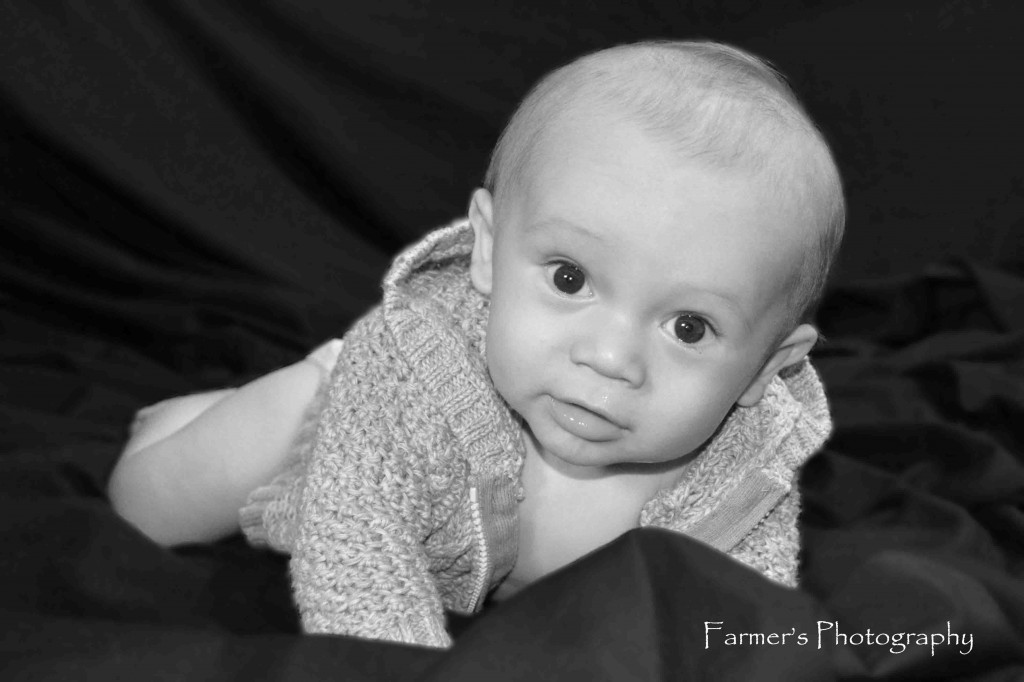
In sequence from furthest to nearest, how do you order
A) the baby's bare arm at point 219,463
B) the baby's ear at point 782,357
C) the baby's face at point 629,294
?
the baby's bare arm at point 219,463, the baby's ear at point 782,357, the baby's face at point 629,294

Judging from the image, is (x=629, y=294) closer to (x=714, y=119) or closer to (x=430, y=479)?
(x=714, y=119)

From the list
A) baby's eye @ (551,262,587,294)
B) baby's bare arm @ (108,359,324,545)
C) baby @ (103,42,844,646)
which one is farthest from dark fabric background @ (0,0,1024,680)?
baby's eye @ (551,262,587,294)

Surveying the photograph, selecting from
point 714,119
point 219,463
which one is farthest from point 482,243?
point 219,463

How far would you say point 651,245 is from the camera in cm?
97

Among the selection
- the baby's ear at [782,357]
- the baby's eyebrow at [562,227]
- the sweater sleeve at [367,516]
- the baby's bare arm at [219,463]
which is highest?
the baby's eyebrow at [562,227]

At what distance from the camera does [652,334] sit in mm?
1003

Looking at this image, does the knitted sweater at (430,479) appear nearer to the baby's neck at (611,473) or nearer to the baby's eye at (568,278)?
the baby's neck at (611,473)

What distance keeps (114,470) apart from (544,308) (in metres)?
0.64

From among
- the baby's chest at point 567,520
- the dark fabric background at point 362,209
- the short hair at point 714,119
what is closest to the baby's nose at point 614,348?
the short hair at point 714,119

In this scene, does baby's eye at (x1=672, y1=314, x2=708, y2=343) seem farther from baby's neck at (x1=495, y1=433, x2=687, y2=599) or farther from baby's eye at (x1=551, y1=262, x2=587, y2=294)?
baby's neck at (x1=495, y1=433, x2=687, y2=599)

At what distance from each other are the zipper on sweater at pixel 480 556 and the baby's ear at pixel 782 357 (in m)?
0.29

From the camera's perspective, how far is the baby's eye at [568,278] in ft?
3.33

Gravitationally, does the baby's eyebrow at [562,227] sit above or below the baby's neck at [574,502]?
above

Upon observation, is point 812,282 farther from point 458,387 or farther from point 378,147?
point 378,147
